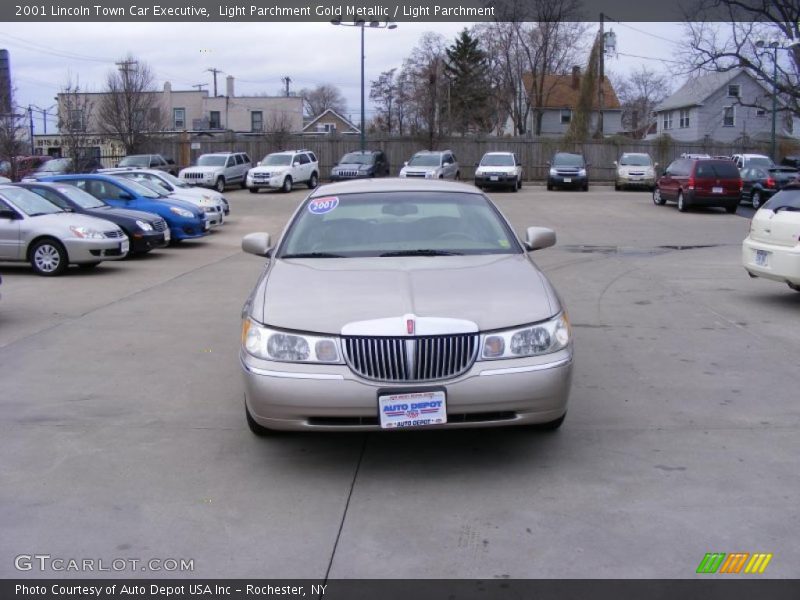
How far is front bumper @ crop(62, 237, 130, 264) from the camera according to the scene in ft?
43.3

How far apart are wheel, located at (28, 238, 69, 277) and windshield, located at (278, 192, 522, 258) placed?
7897 mm

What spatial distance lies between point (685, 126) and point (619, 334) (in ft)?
189

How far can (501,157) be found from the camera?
35844mm

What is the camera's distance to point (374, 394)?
4637mm

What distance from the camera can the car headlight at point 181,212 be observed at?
57.7 feet

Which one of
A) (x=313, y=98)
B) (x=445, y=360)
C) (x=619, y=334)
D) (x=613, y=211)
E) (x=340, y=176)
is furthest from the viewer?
(x=313, y=98)

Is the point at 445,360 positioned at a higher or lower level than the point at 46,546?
higher

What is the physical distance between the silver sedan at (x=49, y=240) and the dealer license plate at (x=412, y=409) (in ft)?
32.7

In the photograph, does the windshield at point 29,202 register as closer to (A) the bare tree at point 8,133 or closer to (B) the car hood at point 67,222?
(B) the car hood at point 67,222

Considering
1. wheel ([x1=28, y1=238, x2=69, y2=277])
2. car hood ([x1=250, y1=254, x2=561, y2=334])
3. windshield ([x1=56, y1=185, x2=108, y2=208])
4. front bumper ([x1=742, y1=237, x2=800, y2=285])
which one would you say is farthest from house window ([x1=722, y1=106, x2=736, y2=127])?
car hood ([x1=250, y1=254, x2=561, y2=334])

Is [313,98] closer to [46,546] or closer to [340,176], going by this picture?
[340,176]

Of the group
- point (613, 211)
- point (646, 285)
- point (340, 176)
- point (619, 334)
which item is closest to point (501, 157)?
point (340, 176)

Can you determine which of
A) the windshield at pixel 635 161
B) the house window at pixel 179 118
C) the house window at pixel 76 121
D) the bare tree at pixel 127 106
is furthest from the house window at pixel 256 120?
the windshield at pixel 635 161

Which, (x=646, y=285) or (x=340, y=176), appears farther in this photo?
(x=340, y=176)
